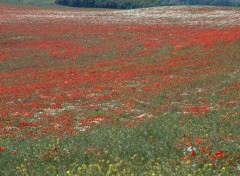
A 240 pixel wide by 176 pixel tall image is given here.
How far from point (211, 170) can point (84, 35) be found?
6335 cm

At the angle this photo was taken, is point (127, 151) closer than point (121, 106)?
Yes

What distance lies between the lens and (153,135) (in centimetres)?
1673

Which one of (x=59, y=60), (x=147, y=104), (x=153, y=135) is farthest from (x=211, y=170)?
(x=59, y=60)

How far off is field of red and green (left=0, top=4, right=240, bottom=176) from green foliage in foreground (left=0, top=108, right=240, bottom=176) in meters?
0.04

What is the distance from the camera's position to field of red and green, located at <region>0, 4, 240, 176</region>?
13.6 m

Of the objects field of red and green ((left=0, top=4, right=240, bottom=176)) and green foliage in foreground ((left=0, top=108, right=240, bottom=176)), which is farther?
field of red and green ((left=0, top=4, right=240, bottom=176))

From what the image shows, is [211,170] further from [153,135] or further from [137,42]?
[137,42]

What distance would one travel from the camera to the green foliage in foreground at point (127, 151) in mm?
12195

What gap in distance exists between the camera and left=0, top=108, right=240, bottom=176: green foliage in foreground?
40.0ft

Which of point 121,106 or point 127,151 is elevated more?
point 127,151

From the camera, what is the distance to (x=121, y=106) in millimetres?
25625

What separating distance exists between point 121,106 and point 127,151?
1103 cm

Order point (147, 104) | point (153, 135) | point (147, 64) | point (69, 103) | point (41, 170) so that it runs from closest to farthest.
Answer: point (41, 170) < point (153, 135) < point (147, 104) < point (69, 103) < point (147, 64)

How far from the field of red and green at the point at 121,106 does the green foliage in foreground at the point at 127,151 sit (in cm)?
4
